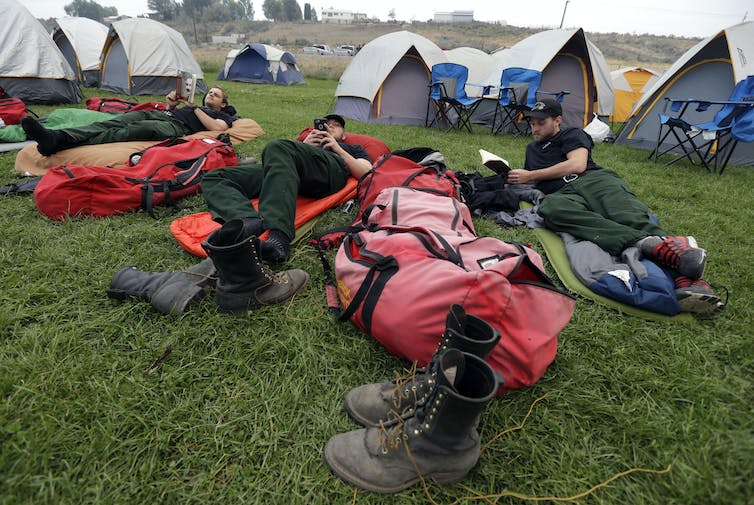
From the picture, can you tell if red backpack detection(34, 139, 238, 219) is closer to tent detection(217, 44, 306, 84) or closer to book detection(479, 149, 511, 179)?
book detection(479, 149, 511, 179)

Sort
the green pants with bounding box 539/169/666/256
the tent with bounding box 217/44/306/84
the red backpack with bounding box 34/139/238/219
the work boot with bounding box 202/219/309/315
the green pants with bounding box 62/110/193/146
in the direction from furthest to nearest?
the tent with bounding box 217/44/306/84, the green pants with bounding box 62/110/193/146, the red backpack with bounding box 34/139/238/219, the green pants with bounding box 539/169/666/256, the work boot with bounding box 202/219/309/315

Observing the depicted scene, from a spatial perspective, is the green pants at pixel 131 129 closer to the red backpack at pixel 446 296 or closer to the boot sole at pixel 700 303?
the red backpack at pixel 446 296

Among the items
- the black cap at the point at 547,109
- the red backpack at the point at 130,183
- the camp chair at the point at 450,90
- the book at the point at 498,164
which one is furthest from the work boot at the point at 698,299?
the camp chair at the point at 450,90

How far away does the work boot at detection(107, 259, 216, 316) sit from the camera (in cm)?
180

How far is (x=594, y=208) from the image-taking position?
2.99m

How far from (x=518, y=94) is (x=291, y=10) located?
10706 cm

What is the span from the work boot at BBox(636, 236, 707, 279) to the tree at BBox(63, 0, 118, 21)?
123m

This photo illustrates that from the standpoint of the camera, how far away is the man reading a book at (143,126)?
3.54 m

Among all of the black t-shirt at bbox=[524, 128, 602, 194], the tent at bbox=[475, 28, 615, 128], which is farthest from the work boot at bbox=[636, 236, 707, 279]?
the tent at bbox=[475, 28, 615, 128]

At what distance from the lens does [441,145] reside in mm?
6316

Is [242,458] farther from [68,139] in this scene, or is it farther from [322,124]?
[68,139]

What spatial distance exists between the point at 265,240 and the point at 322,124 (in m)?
1.63

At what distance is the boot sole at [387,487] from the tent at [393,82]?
8095mm

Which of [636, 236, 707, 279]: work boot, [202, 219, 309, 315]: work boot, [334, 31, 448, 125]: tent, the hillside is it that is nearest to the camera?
[202, 219, 309, 315]: work boot
